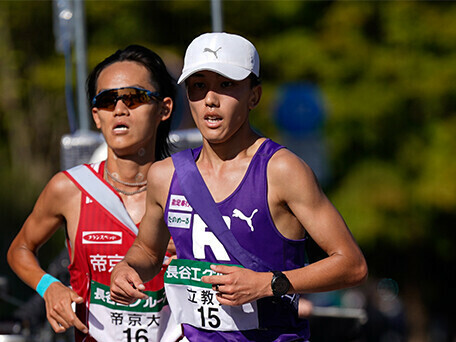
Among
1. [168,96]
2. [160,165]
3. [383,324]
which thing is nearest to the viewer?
[160,165]

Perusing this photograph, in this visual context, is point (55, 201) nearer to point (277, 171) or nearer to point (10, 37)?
point (277, 171)

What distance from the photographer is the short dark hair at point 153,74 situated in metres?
4.42

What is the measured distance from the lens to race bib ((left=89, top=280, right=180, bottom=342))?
4.09 metres

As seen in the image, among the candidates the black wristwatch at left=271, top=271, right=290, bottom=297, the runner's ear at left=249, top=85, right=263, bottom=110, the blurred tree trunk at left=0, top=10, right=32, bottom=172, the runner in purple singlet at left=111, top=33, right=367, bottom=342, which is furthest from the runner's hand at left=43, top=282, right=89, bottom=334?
the blurred tree trunk at left=0, top=10, right=32, bottom=172

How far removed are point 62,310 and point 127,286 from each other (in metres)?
0.52

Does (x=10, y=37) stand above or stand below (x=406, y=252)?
above

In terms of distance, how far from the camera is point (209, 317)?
11.4 feet

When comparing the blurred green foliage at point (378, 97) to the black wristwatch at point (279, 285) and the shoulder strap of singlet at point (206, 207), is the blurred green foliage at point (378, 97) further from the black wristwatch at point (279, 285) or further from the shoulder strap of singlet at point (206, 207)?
the black wristwatch at point (279, 285)

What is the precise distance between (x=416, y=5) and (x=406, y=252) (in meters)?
4.17

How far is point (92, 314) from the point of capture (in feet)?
13.6

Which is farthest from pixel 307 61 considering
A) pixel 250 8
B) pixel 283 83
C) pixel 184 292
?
pixel 184 292

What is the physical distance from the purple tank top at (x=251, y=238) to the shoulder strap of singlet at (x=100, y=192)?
0.71 m

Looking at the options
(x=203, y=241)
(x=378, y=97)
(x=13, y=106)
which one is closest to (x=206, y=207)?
(x=203, y=241)

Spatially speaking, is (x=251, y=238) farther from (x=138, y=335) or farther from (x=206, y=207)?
(x=138, y=335)
